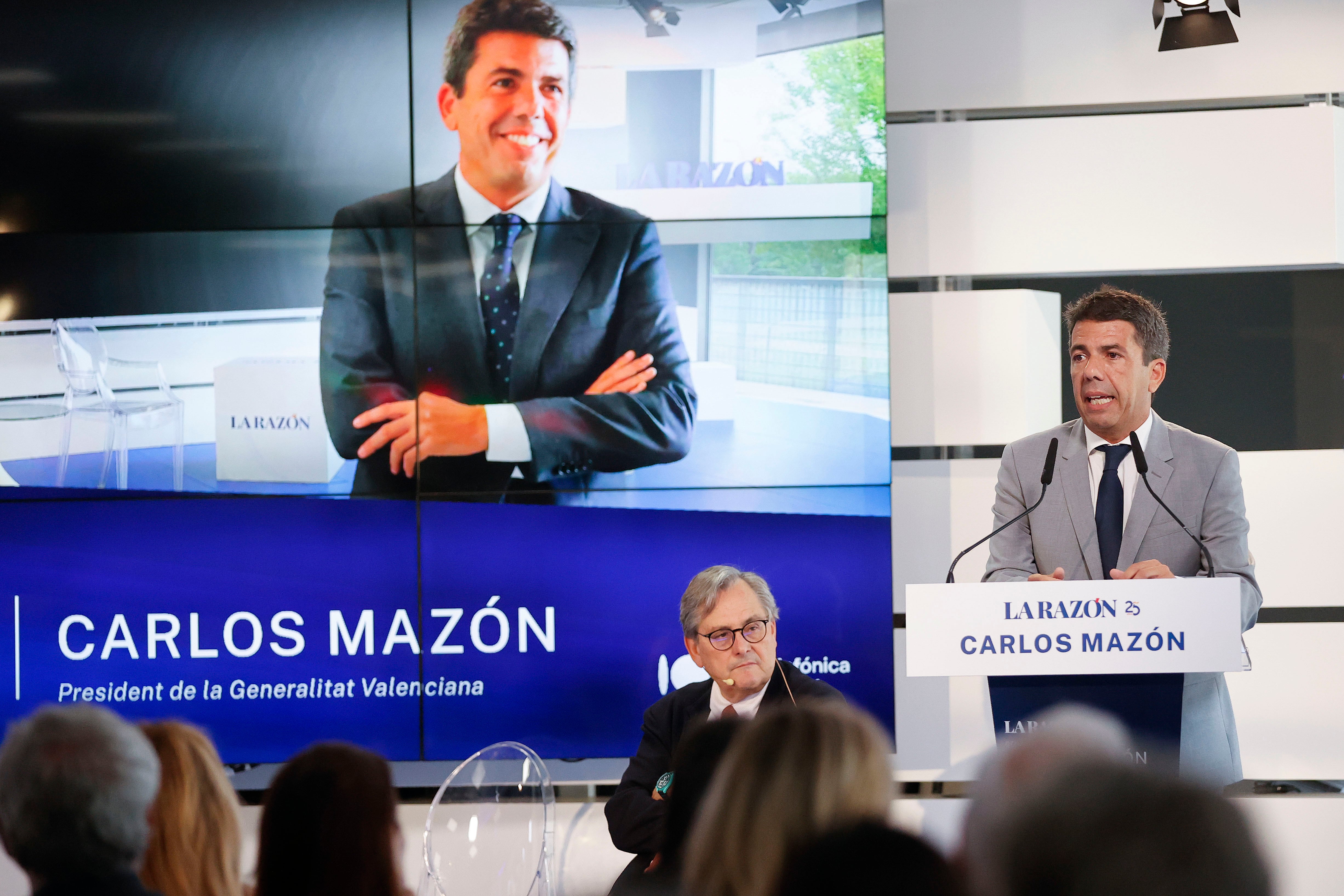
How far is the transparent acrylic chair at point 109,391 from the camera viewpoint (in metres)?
4.23

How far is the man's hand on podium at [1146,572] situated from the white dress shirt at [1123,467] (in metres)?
0.29

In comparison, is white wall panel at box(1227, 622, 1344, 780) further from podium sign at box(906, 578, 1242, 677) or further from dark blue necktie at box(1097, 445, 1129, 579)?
podium sign at box(906, 578, 1242, 677)

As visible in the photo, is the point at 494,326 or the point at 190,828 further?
the point at 494,326

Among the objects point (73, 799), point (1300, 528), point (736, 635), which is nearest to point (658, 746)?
point (736, 635)

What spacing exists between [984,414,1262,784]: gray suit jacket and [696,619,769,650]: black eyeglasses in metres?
0.76

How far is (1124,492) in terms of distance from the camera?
12.5ft

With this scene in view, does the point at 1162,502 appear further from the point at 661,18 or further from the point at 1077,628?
the point at 661,18

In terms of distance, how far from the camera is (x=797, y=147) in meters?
4.20

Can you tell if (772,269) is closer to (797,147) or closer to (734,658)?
(797,147)

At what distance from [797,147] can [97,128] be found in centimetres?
237

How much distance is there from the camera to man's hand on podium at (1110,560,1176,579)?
3.47 meters

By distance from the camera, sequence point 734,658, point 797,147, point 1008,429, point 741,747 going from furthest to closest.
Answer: point 1008,429 → point 797,147 → point 734,658 → point 741,747

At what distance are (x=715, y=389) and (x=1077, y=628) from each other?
1.43m

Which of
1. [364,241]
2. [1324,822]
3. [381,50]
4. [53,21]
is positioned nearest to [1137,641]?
Result: [1324,822]
